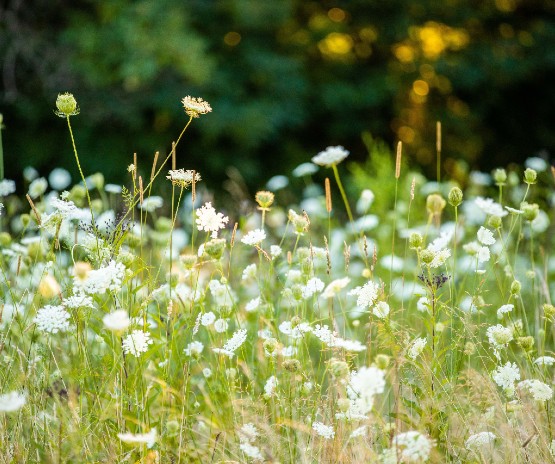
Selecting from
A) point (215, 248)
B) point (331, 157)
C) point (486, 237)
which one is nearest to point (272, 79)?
point (331, 157)

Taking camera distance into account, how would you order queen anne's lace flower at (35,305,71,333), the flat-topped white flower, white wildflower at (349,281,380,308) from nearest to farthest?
queen anne's lace flower at (35,305,71,333)
white wildflower at (349,281,380,308)
the flat-topped white flower

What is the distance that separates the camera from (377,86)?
8234 mm

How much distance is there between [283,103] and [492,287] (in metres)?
4.84

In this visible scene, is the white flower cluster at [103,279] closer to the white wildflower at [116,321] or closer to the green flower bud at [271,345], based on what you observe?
the white wildflower at [116,321]

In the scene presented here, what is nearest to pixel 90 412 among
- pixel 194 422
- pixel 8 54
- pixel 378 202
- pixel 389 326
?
pixel 194 422

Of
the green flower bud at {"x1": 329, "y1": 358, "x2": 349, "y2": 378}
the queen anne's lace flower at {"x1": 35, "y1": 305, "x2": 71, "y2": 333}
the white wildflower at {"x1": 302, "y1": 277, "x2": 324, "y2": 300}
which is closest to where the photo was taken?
the green flower bud at {"x1": 329, "y1": 358, "x2": 349, "y2": 378}

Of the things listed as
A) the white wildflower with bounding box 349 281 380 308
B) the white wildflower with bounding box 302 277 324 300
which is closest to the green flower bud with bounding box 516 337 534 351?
the white wildflower with bounding box 349 281 380 308

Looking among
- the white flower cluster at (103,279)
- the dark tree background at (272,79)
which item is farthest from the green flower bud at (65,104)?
the dark tree background at (272,79)

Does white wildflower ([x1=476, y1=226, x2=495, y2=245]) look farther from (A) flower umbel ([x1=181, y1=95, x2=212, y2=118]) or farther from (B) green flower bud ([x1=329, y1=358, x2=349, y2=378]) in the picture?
(A) flower umbel ([x1=181, y1=95, x2=212, y2=118])

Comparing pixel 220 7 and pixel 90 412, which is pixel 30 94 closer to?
pixel 220 7

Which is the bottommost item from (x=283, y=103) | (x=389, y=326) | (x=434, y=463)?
(x=283, y=103)

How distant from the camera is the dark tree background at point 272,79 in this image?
701 cm

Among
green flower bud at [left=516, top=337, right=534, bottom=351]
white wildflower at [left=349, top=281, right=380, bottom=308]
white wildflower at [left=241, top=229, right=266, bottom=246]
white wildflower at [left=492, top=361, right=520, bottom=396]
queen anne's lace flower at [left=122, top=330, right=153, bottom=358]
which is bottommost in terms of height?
white wildflower at [left=492, top=361, right=520, bottom=396]

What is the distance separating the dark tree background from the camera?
7.01 meters
